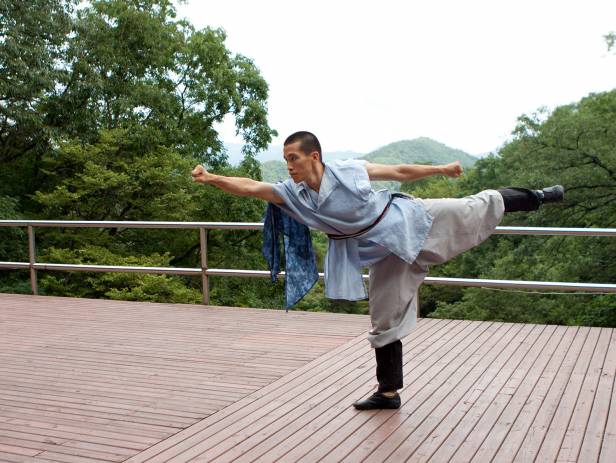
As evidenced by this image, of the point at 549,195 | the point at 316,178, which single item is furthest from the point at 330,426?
the point at 549,195

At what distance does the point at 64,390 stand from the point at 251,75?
21785mm

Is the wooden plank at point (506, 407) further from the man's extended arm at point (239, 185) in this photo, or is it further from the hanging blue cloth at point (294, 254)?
the man's extended arm at point (239, 185)

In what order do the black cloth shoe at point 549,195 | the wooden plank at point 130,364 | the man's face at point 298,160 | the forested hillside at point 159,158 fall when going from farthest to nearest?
the forested hillside at point 159,158, the black cloth shoe at point 549,195, the wooden plank at point 130,364, the man's face at point 298,160

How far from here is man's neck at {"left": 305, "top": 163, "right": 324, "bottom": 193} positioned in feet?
12.0

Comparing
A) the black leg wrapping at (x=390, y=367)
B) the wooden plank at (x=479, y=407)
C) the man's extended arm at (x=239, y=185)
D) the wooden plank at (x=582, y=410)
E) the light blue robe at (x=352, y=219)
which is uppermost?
the man's extended arm at (x=239, y=185)

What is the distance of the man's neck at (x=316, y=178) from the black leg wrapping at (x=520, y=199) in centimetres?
104

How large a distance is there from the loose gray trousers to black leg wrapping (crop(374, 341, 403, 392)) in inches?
4.6

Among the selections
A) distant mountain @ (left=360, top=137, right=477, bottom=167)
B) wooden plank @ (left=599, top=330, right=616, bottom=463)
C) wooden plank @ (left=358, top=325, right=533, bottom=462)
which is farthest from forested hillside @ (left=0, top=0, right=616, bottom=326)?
distant mountain @ (left=360, top=137, right=477, bottom=167)

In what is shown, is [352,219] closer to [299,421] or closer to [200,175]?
[200,175]

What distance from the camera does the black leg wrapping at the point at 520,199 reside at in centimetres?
397

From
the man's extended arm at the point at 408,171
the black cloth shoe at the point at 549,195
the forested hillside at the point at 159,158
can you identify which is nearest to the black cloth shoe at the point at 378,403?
the man's extended arm at the point at 408,171

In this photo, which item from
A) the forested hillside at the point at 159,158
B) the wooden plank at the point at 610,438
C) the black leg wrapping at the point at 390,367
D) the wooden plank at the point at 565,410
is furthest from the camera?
the forested hillside at the point at 159,158

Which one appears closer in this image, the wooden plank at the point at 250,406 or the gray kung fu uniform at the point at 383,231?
the wooden plank at the point at 250,406

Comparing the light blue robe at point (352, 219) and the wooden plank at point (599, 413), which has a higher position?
the light blue robe at point (352, 219)
